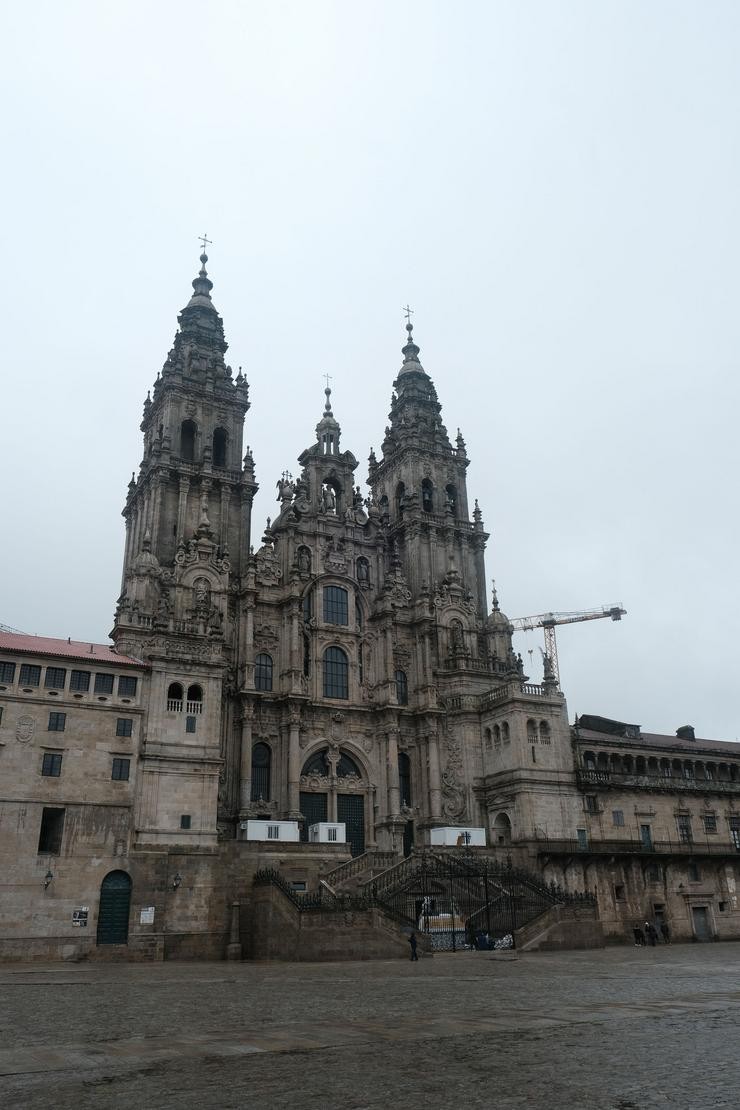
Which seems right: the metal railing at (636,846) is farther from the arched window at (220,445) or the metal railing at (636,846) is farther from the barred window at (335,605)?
the arched window at (220,445)

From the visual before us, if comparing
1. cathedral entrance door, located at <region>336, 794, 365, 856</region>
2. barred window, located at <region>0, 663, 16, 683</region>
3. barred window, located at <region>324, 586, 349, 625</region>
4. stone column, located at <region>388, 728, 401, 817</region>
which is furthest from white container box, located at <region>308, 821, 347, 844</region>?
barred window, located at <region>0, 663, 16, 683</region>

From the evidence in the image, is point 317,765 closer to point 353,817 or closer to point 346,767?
point 346,767

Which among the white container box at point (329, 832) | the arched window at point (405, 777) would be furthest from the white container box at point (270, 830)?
the arched window at point (405, 777)

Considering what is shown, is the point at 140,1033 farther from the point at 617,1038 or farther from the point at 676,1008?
the point at 676,1008

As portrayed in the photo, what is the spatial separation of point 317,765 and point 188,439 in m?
25.5

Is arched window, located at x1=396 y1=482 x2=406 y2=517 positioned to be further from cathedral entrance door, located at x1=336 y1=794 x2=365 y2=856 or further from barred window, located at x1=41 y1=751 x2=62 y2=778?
barred window, located at x1=41 y1=751 x2=62 y2=778

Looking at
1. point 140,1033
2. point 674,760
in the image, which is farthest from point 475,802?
point 140,1033

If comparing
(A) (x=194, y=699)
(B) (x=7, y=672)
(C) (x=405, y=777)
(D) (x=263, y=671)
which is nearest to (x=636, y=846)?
(C) (x=405, y=777)

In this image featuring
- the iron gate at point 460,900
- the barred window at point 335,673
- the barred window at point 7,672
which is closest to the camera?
the iron gate at point 460,900

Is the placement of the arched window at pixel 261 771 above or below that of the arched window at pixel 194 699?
below

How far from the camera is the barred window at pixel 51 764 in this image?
44.8 meters

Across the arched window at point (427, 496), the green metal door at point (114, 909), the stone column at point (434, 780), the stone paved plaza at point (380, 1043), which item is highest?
the arched window at point (427, 496)

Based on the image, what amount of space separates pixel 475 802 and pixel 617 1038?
49054mm

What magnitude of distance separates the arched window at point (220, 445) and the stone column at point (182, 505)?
13.9 feet
